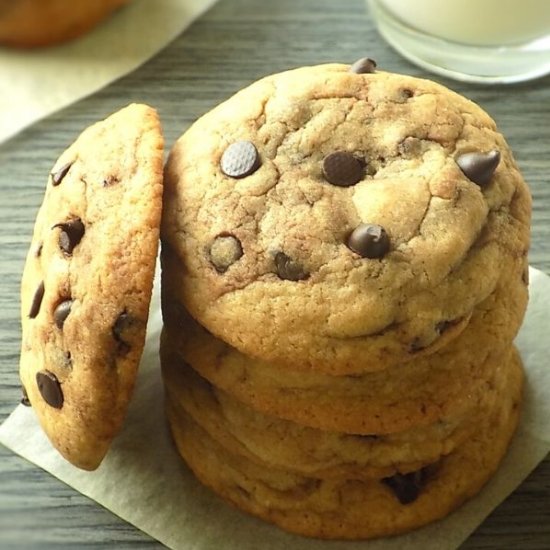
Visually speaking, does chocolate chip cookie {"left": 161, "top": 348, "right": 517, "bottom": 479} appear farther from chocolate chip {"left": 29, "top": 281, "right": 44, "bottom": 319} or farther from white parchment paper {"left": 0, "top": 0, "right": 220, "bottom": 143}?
white parchment paper {"left": 0, "top": 0, "right": 220, "bottom": 143}

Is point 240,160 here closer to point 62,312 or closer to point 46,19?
point 62,312

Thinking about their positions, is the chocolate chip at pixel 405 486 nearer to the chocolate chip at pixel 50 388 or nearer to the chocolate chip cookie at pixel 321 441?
the chocolate chip cookie at pixel 321 441

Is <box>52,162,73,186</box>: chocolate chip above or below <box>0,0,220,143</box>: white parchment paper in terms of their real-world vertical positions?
above

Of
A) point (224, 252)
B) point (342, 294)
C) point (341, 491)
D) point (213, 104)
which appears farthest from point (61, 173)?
point (213, 104)

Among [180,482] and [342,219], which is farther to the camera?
[180,482]

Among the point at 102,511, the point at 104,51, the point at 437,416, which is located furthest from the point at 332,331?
the point at 104,51

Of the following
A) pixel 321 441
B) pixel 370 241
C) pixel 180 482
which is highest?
pixel 370 241

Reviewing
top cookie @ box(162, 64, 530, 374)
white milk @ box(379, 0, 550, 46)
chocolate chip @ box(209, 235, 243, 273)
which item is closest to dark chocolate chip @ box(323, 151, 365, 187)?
top cookie @ box(162, 64, 530, 374)
